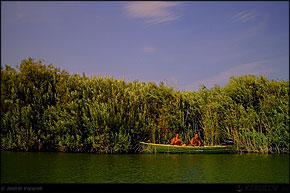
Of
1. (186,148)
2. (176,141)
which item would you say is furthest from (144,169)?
(176,141)

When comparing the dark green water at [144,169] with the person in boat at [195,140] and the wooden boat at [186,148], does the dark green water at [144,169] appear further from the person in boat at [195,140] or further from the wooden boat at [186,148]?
the person in boat at [195,140]

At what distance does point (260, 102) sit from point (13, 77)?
18807mm

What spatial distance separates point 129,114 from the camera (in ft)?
68.7

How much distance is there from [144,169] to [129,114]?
22.5 feet

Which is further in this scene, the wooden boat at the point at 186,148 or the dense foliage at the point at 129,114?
the dense foliage at the point at 129,114

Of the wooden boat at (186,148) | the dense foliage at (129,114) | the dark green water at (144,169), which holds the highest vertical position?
the dense foliage at (129,114)

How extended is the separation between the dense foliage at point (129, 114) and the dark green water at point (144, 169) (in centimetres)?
196

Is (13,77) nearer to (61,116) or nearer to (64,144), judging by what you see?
(61,116)

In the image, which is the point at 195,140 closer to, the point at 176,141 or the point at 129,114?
the point at 176,141

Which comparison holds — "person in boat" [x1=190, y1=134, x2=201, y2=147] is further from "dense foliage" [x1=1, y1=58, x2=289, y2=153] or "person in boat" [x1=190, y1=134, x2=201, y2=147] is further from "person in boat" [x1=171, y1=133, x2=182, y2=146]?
"dense foliage" [x1=1, y1=58, x2=289, y2=153]

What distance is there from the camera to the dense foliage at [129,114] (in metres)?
20.3

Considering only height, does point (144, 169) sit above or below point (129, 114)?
below

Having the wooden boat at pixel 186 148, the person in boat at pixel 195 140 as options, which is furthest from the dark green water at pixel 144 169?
the person in boat at pixel 195 140
